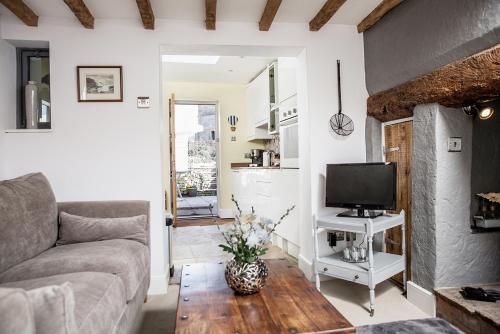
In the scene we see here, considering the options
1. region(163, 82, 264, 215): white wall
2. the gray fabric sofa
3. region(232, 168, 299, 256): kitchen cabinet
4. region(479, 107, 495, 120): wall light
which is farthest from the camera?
region(163, 82, 264, 215): white wall

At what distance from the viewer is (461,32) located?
2143 mm

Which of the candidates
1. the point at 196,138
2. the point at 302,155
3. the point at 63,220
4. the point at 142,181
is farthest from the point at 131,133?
the point at 196,138

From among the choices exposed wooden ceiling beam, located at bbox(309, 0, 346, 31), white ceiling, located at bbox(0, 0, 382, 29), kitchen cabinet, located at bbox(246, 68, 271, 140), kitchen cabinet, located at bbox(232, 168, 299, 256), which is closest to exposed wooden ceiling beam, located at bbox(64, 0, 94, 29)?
white ceiling, located at bbox(0, 0, 382, 29)

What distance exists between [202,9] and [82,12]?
96 centimetres

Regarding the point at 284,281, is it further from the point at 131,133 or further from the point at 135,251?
the point at 131,133

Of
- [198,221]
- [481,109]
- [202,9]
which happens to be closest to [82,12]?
[202,9]

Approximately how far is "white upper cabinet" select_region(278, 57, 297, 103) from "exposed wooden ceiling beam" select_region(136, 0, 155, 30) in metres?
1.62

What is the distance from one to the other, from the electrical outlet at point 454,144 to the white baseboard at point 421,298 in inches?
41.8

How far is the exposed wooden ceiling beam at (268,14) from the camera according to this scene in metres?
2.74

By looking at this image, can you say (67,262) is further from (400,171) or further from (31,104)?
(400,171)

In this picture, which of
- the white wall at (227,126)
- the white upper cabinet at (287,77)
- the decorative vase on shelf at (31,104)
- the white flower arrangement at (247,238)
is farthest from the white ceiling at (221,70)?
the white flower arrangement at (247,238)

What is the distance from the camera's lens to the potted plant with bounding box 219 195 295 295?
69.2 inches

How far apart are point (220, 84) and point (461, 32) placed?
4.97m

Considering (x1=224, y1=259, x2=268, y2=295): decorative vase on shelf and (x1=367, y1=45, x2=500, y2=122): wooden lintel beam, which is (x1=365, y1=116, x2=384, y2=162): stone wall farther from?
(x1=224, y1=259, x2=268, y2=295): decorative vase on shelf
